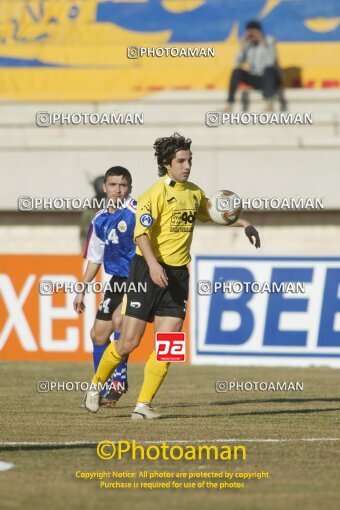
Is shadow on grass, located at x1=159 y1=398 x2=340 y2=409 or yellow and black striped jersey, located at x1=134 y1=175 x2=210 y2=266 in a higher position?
yellow and black striped jersey, located at x1=134 y1=175 x2=210 y2=266

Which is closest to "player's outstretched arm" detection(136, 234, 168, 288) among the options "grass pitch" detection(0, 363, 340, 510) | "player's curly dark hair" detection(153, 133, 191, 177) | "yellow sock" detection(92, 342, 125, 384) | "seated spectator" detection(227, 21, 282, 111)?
"player's curly dark hair" detection(153, 133, 191, 177)

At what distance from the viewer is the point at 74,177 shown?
21141 mm

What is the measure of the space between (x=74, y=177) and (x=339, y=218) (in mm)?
4542

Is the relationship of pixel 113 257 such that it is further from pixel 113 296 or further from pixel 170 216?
pixel 170 216

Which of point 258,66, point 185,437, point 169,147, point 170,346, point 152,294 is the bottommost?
point 185,437

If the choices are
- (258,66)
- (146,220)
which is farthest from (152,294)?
(258,66)

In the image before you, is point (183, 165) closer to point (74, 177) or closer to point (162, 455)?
point (162, 455)

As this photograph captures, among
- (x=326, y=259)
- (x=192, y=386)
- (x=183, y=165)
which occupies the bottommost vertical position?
(x=192, y=386)

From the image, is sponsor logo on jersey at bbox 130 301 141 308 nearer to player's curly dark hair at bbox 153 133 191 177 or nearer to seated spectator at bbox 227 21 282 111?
player's curly dark hair at bbox 153 133 191 177

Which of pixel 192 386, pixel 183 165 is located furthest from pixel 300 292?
pixel 183 165

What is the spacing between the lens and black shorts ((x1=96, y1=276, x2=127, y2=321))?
11.1 meters

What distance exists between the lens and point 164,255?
379 inches

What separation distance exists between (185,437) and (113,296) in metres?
2.93

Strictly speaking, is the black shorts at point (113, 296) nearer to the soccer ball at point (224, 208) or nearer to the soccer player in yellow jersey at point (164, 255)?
the soccer player in yellow jersey at point (164, 255)
